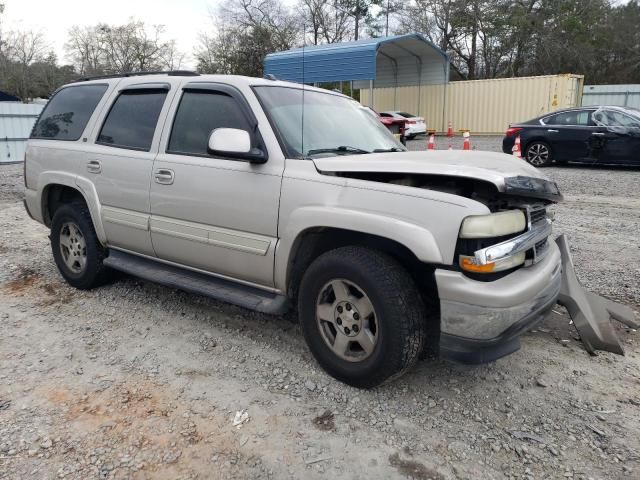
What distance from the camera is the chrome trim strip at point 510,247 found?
254 centimetres

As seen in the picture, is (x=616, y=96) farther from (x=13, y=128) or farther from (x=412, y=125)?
(x=13, y=128)

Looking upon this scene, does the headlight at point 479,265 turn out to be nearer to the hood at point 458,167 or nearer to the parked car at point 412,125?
the hood at point 458,167

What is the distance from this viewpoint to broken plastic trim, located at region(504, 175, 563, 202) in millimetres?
2650

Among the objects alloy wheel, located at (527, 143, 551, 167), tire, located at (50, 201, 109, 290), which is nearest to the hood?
tire, located at (50, 201, 109, 290)

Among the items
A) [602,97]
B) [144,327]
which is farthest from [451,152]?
[602,97]

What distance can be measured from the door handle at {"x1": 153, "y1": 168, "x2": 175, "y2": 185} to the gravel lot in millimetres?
1126

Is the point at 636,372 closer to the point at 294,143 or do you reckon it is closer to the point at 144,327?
the point at 294,143

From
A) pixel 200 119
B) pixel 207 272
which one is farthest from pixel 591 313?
pixel 200 119

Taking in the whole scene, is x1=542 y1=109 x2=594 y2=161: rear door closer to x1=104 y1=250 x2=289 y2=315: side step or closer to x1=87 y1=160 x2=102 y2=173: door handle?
x1=104 y1=250 x2=289 y2=315: side step

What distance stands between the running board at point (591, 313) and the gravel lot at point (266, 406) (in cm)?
9

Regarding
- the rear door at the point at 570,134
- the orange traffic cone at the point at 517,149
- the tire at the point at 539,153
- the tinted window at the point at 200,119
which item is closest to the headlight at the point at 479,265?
the tinted window at the point at 200,119

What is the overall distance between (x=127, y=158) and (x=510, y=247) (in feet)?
9.80

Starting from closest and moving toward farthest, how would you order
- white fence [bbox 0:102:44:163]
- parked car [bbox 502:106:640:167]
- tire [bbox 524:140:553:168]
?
parked car [bbox 502:106:640:167] → tire [bbox 524:140:553:168] → white fence [bbox 0:102:44:163]

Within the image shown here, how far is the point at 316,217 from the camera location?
299cm
